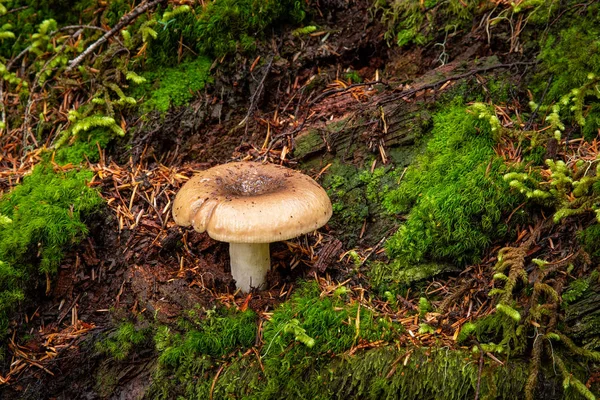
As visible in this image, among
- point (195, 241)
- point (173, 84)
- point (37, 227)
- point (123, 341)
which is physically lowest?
point (123, 341)

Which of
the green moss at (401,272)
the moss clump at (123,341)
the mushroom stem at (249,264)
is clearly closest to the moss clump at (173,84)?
the mushroom stem at (249,264)

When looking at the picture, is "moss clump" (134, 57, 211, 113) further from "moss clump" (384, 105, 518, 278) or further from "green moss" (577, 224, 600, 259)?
"green moss" (577, 224, 600, 259)

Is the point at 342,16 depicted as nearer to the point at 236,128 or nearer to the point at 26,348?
the point at 236,128

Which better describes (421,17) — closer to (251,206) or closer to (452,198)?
(452,198)

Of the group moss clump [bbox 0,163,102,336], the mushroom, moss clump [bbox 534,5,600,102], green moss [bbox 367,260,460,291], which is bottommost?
green moss [bbox 367,260,460,291]

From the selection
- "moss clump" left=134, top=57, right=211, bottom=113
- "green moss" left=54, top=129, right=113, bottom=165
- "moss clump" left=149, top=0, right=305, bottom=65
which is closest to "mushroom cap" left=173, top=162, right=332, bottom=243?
"moss clump" left=134, top=57, right=211, bottom=113

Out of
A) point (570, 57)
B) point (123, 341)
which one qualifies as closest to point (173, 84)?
point (123, 341)
